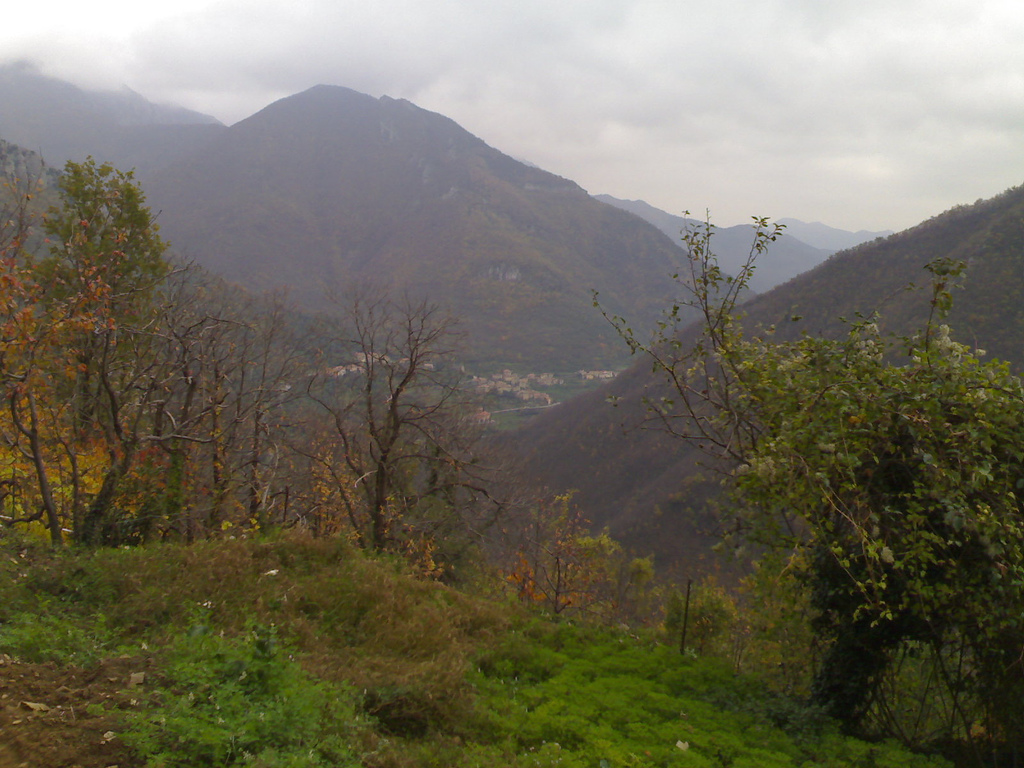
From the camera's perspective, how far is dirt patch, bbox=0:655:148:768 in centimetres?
356

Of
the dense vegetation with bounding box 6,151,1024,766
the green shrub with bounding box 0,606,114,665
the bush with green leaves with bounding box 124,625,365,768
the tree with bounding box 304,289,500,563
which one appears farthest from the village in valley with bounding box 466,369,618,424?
the bush with green leaves with bounding box 124,625,365,768

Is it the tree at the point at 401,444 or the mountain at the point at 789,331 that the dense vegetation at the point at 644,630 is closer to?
the tree at the point at 401,444

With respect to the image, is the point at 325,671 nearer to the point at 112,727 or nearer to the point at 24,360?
the point at 112,727

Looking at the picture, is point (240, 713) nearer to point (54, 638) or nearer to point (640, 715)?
point (54, 638)

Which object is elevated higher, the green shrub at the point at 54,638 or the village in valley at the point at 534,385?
the green shrub at the point at 54,638

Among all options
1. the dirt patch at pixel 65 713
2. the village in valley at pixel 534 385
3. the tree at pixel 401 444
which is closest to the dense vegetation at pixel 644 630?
the dirt patch at pixel 65 713

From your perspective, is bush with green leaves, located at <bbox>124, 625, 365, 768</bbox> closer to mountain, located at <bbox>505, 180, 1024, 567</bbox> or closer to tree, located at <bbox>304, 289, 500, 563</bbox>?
tree, located at <bbox>304, 289, 500, 563</bbox>

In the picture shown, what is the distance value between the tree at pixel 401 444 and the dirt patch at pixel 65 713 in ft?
27.4

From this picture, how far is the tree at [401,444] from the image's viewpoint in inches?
592

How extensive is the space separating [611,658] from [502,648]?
1667 millimetres

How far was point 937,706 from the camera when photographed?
741 cm

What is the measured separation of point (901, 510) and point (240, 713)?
6462 millimetres

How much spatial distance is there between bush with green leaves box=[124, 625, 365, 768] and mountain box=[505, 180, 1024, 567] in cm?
3700

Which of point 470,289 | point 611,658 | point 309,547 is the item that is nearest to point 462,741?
point 611,658
